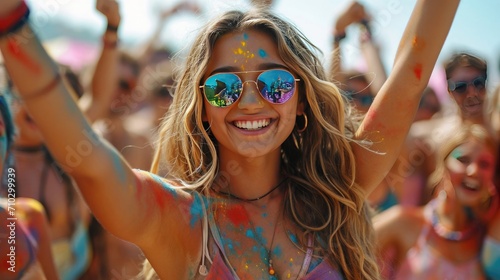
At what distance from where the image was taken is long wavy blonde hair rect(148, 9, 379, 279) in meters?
2.30

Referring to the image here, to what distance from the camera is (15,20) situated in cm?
144

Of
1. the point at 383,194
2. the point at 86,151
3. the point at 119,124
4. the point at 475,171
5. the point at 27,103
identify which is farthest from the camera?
the point at 119,124

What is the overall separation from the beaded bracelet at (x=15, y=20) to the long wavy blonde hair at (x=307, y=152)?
893 millimetres

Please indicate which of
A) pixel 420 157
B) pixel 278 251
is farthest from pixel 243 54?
pixel 420 157

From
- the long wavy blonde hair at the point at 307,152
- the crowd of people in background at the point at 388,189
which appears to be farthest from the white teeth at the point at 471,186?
the long wavy blonde hair at the point at 307,152

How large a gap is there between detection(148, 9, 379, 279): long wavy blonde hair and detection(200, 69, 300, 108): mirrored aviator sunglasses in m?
0.06

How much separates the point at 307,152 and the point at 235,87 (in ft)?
1.37

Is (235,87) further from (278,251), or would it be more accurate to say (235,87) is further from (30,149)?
(30,149)

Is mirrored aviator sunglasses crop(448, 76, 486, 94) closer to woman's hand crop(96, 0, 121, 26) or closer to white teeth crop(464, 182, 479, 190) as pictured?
white teeth crop(464, 182, 479, 190)

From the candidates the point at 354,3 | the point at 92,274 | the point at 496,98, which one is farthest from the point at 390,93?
the point at 92,274

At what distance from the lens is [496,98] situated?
13.5 feet

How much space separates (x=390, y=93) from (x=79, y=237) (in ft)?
8.31

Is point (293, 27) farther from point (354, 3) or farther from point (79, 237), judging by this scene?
point (79, 237)

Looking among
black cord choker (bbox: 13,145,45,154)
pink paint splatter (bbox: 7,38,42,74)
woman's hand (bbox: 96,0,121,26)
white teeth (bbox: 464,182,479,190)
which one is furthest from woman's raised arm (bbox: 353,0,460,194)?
black cord choker (bbox: 13,145,45,154)
